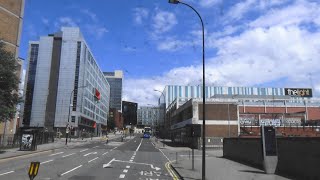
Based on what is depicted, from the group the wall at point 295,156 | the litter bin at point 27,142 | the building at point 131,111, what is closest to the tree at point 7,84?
the litter bin at point 27,142

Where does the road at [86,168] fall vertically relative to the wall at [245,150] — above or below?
below

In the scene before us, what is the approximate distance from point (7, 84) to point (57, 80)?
285 feet

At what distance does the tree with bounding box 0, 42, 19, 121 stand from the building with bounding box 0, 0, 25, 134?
65.2 feet

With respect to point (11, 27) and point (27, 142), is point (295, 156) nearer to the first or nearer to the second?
point (27, 142)

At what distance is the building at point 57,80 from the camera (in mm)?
116250

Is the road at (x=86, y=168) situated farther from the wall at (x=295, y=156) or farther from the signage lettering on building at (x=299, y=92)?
the signage lettering on building at (x=299, y=92)

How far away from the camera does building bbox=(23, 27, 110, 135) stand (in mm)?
116250

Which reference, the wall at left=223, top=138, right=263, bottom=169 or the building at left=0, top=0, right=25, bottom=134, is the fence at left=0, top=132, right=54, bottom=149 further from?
the wall at left=223, top=138, right=263, bottom=169

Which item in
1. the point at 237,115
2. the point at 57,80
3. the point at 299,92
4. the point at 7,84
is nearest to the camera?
the point at 7,84

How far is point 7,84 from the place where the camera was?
33.2 metres

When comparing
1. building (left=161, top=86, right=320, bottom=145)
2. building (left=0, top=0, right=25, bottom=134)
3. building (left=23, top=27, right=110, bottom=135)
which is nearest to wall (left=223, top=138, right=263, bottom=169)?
building (left=161, top=86, right=320, bottom=145)

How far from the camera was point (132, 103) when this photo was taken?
18025 centimetres

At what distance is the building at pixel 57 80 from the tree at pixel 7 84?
81262mm

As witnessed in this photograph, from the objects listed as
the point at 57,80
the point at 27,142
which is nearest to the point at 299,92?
the point at 57,80
